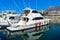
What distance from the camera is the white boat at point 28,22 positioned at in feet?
94.6

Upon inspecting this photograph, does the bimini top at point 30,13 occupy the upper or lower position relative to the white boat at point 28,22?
upper

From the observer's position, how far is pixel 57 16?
221 feet

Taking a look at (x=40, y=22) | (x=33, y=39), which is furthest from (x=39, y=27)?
(x=33, y=39)

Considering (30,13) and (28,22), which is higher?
(30,13)

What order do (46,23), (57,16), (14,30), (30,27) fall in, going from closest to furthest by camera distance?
(14,30) → (30,27) → (46,23) → (57,16)

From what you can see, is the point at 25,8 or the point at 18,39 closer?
the point at 18,39

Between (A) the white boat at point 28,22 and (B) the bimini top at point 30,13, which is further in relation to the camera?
(B) the bimini top at point 30,13

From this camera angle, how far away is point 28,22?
31500 millimetres

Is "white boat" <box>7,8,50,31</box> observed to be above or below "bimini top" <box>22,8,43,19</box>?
below

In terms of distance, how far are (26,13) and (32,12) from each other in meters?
1.15

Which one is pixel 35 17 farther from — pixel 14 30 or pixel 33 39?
pixel 33 39

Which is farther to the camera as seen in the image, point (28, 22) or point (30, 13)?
point (30, 13)

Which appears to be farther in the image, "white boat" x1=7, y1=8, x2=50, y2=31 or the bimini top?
the bimini top

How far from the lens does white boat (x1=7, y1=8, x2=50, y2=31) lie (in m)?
28.8
